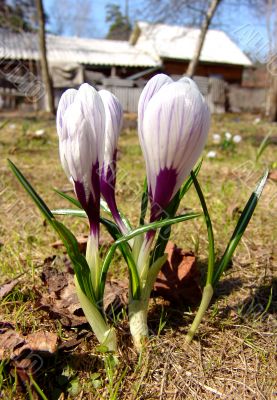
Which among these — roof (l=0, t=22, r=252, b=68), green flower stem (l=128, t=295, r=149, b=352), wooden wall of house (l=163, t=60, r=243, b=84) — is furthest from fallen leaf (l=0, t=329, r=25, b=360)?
wooden wall of house (l=163, t=60, r=243, b=84)

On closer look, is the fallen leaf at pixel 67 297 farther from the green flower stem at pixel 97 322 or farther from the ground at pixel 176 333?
the green flower stem at pixel 97 322

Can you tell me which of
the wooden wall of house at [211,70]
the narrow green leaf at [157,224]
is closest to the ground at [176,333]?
the narrow green leaf at [157,224]

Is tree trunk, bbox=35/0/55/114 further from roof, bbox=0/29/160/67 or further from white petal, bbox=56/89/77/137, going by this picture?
white petal, bbox=56/89/77/137

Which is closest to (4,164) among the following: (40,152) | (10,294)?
(40,152)

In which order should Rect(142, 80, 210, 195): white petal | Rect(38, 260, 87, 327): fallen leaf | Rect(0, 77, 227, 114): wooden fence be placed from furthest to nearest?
Rect(0, 77, 227, 114): wooden fence
Rect(38, 260, 87, 327): fallen leaf
Rect(142, 80, 210, 195): white petal

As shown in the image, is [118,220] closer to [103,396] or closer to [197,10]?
[103,396]
